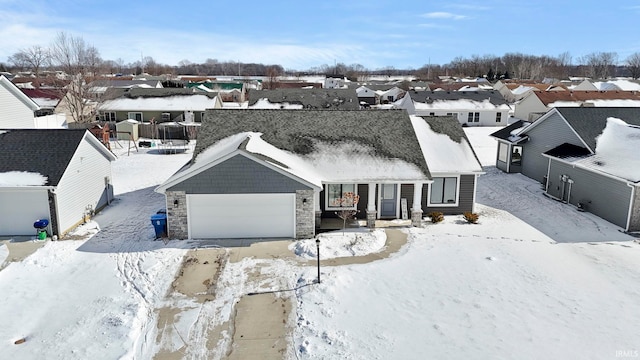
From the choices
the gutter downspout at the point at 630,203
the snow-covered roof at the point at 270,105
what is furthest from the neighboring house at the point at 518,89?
the gutter downspout at the point at 630,203

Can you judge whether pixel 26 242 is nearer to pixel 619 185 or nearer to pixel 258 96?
pixel 619 185

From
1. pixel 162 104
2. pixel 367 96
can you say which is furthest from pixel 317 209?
pixel 367 96

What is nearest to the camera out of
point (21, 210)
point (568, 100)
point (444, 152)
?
point (21, 210)

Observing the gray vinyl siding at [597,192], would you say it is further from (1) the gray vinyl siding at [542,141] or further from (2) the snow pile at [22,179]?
(2) the snow pile at [22,179]

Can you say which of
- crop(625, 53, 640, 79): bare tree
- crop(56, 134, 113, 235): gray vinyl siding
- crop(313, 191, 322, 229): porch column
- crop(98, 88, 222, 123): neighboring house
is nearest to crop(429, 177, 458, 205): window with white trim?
crop(313, 191, 322, 229): porch column

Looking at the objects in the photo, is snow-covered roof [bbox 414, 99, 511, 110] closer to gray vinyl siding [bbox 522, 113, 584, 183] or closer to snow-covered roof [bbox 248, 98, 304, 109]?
snow-covered roof [bbox 248, 98, 304, 109]

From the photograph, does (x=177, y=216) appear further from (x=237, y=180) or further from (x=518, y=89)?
(x=518, y=89)
